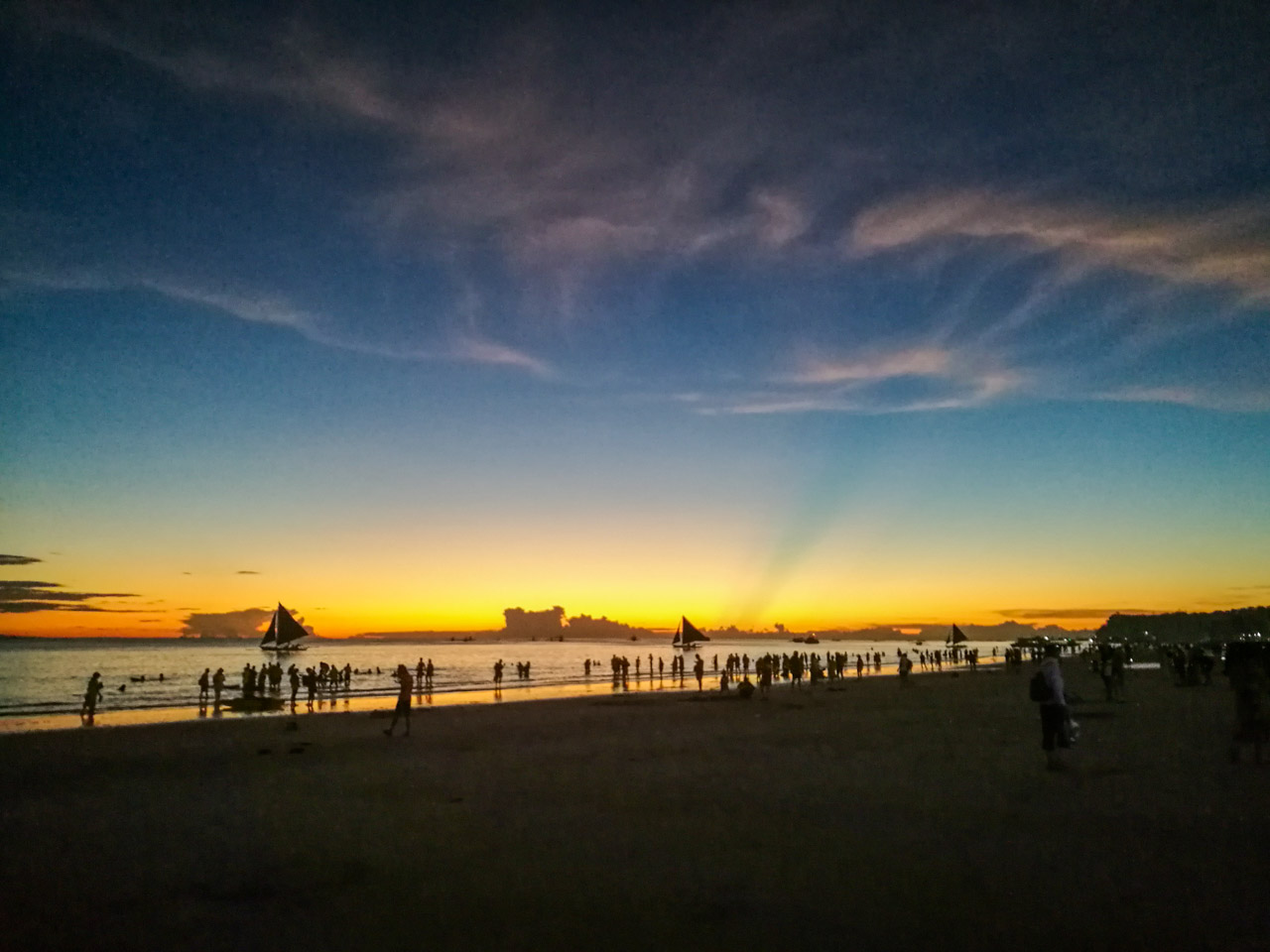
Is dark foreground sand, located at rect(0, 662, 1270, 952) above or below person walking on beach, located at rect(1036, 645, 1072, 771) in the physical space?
below

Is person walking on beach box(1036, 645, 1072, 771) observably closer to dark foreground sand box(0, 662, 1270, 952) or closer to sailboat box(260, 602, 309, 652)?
dark foreground sand box(0, 662, 1270, 952)

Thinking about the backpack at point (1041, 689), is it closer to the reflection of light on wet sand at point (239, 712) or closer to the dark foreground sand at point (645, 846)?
the dark foreground sand at point (645, 846)

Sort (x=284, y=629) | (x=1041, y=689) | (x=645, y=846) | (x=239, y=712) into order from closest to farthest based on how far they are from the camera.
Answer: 1. (x=645, y=846)
2. (x=1041, y=689)
3. (x=239, y=712)
4. (x=284, y=629)

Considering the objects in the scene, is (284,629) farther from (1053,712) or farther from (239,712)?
(1053,712)

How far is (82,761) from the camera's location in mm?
19656

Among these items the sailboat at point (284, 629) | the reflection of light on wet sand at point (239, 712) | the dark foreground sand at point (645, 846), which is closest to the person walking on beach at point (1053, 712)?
the dark foreground sand at point (645, 846)

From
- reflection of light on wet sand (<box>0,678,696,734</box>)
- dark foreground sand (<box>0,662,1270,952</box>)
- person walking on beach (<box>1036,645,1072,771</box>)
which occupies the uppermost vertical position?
person walking on beach (<box>1036,645,1072,771</box>)

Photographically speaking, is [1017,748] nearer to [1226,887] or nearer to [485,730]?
[1226,887]

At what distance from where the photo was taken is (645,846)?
34.2ft

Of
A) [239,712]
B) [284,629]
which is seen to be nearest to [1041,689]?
[239,712]

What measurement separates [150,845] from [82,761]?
37.4 feet

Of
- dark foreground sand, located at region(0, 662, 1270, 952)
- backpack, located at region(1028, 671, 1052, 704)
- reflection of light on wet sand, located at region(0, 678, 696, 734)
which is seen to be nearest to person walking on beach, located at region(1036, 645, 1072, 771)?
backpack, located at region(1028, 671, 1052, 704)

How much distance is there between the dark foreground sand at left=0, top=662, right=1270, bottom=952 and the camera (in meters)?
7.41

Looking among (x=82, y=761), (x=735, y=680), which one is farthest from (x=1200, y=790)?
(x=735, y=680)
